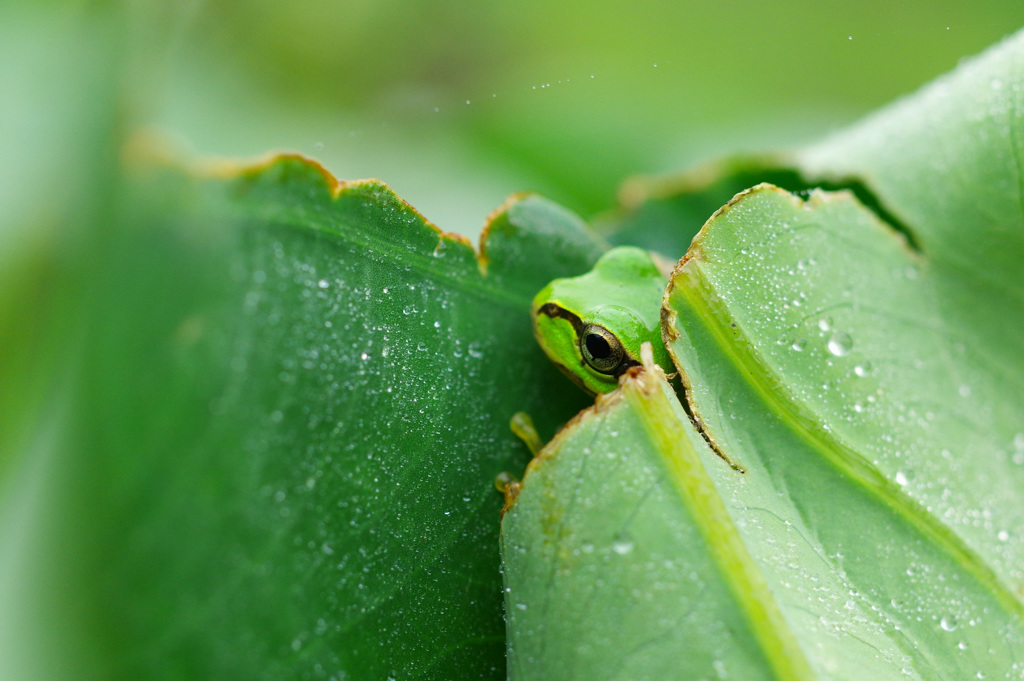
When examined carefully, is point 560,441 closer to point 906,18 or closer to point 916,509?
point 916,509

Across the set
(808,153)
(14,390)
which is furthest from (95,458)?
(808,153)

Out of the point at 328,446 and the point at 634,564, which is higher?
the point at 328,446

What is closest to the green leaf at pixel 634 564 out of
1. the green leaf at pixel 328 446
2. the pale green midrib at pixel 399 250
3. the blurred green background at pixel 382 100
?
the green leaf at pixel 328 446

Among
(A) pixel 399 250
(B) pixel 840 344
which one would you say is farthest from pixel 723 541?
(A) pixel 399 250

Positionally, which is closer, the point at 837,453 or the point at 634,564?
the point at 634,564

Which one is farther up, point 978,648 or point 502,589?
point 502,589

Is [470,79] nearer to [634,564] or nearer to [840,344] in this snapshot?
[840,344]
